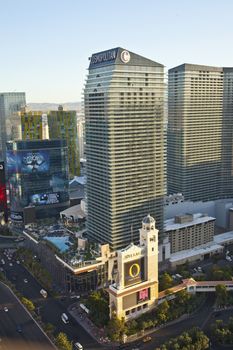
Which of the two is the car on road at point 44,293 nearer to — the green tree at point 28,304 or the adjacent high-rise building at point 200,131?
the green tree at point 28,304

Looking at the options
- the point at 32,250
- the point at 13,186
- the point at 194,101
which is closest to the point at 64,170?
the point at 13,186

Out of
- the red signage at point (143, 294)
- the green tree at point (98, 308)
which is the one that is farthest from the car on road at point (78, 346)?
the red signage at point (143, 294)

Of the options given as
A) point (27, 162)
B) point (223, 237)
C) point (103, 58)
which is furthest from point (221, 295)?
point (27, 162)

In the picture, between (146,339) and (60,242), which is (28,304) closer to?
(60,242)

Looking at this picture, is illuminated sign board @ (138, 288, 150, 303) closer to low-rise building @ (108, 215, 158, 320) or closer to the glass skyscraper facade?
low-rise building @ (108, 215, 158, 320)

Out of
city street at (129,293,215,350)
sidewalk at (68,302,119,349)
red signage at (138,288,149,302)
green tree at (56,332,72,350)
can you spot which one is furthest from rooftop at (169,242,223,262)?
green tree at (56,332,72,350)

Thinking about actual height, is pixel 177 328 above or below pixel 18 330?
below
